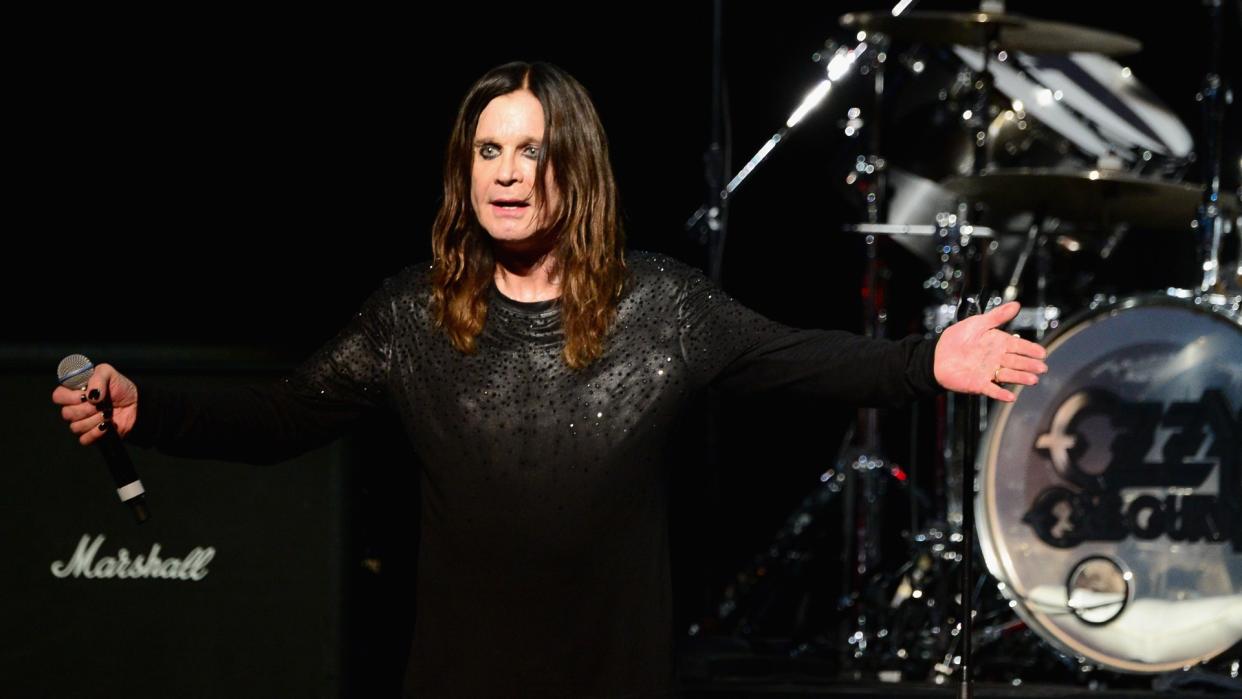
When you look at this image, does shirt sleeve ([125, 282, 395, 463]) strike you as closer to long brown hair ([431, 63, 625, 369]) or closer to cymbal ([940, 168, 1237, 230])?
long brown hair ([431, 63, 625, 369])

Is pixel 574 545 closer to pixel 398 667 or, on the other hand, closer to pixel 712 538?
pixel 398 667

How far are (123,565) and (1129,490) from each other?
285cm

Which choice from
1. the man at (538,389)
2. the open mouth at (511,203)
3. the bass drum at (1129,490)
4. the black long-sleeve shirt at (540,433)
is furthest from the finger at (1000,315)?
the bass drum at (1129,490)

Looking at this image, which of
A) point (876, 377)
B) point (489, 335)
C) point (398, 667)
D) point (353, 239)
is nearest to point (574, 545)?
point (489, 335)

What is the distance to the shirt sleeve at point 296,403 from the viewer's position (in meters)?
2.42

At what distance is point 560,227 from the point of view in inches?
96.6

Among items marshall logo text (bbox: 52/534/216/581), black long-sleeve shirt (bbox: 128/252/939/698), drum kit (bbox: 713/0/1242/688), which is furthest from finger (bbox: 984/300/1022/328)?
marshall logo text (bbox: 52/534/216/581)

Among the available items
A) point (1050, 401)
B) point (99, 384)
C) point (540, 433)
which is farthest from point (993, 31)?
point (99, 384)

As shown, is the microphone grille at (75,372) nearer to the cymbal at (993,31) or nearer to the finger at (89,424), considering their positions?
the finger at (89,424)

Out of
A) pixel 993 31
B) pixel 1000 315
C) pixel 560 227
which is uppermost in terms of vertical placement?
pixel 993 31

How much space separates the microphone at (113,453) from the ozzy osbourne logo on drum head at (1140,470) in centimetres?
286

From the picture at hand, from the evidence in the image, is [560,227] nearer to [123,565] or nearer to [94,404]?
[94,404]

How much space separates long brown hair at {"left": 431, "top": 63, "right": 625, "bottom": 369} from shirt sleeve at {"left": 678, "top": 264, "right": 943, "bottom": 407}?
0.15 m

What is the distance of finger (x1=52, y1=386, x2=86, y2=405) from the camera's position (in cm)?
224
